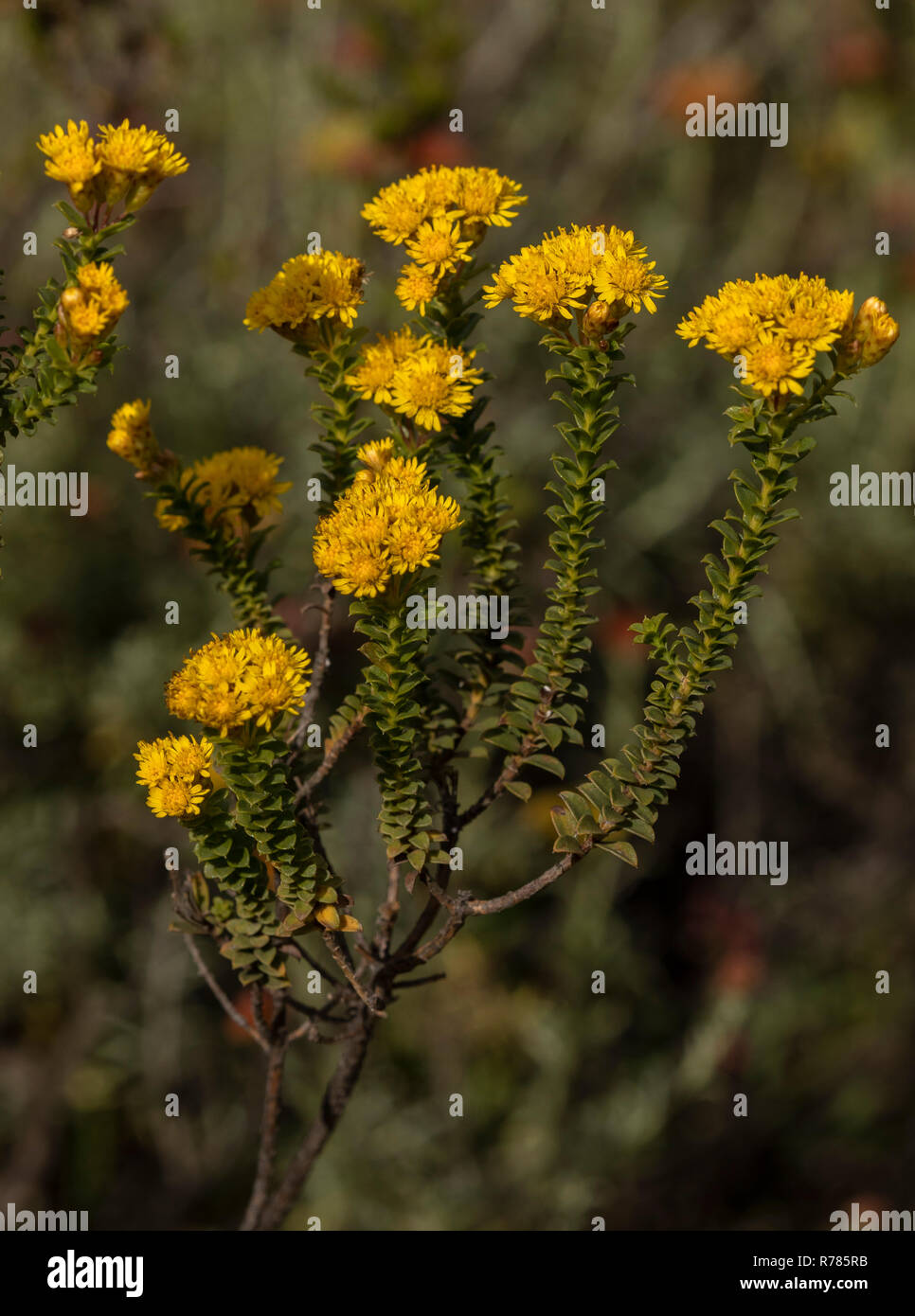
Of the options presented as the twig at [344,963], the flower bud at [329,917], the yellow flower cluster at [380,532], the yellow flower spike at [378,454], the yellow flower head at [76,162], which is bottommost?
the twig at [344,963]

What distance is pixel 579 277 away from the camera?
120cm

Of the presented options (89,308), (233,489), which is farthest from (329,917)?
(89,308)

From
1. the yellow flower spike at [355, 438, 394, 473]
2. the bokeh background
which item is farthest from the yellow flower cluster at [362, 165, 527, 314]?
the bokeh background

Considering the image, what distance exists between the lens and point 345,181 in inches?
151

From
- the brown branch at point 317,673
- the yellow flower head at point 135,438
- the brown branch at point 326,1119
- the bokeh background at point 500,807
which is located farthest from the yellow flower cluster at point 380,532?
the bokeh background at point 500,807

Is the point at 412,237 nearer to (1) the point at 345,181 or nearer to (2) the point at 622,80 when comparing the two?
(1) the point at 345,181

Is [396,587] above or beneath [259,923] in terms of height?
above

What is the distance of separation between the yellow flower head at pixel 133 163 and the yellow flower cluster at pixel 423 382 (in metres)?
0.31

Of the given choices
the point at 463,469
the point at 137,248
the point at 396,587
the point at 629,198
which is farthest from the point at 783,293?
the point at 629,198

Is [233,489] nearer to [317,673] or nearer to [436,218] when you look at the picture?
[317,673]

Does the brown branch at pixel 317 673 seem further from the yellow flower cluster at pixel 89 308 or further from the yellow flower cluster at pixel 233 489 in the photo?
the yellow flower cluster at pixel 89 308

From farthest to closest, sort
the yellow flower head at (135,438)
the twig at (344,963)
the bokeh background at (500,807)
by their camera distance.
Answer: the bokeh background at (500,807) < the yellow flower head at (135,438) < the twig at (344,963)

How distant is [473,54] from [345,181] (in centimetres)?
169

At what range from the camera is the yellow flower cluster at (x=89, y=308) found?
3.91 ft
